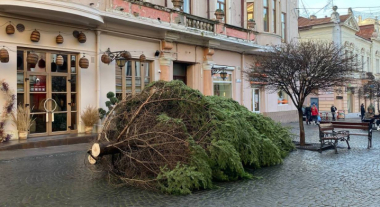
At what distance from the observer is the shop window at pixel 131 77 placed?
47.5 feet

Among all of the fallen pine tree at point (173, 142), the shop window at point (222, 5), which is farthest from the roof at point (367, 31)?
the fallen pine tree at point (173, 142)

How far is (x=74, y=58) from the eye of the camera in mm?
13039

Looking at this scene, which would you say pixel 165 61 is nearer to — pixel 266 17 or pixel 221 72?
pixel 221 72

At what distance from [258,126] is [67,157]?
5334mm

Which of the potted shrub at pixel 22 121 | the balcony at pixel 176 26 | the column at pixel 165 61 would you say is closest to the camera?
the potted shrub at pixel 22 121

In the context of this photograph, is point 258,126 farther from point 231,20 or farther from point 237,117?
point 231,20

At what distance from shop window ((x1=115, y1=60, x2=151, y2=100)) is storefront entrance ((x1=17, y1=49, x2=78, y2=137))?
2.00 metres

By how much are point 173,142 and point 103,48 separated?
28.2 feet

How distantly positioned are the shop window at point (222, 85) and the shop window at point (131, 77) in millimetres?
5021

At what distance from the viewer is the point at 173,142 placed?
246 inches

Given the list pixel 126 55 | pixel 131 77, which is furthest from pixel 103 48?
pixel 131 77

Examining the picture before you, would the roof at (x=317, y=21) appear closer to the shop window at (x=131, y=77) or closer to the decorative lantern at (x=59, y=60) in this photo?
the shop window at (x=131, y=77)

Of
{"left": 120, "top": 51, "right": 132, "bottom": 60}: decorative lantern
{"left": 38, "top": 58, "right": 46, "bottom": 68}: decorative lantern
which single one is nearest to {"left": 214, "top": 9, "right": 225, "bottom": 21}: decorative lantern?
{"left": 120, "top": 51, "right": 132, "bottom": 60}: decorative lantern

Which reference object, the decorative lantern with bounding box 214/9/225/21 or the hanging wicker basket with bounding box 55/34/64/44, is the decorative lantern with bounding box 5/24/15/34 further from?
the decorative lantern with bounding box 214/9/225/21
